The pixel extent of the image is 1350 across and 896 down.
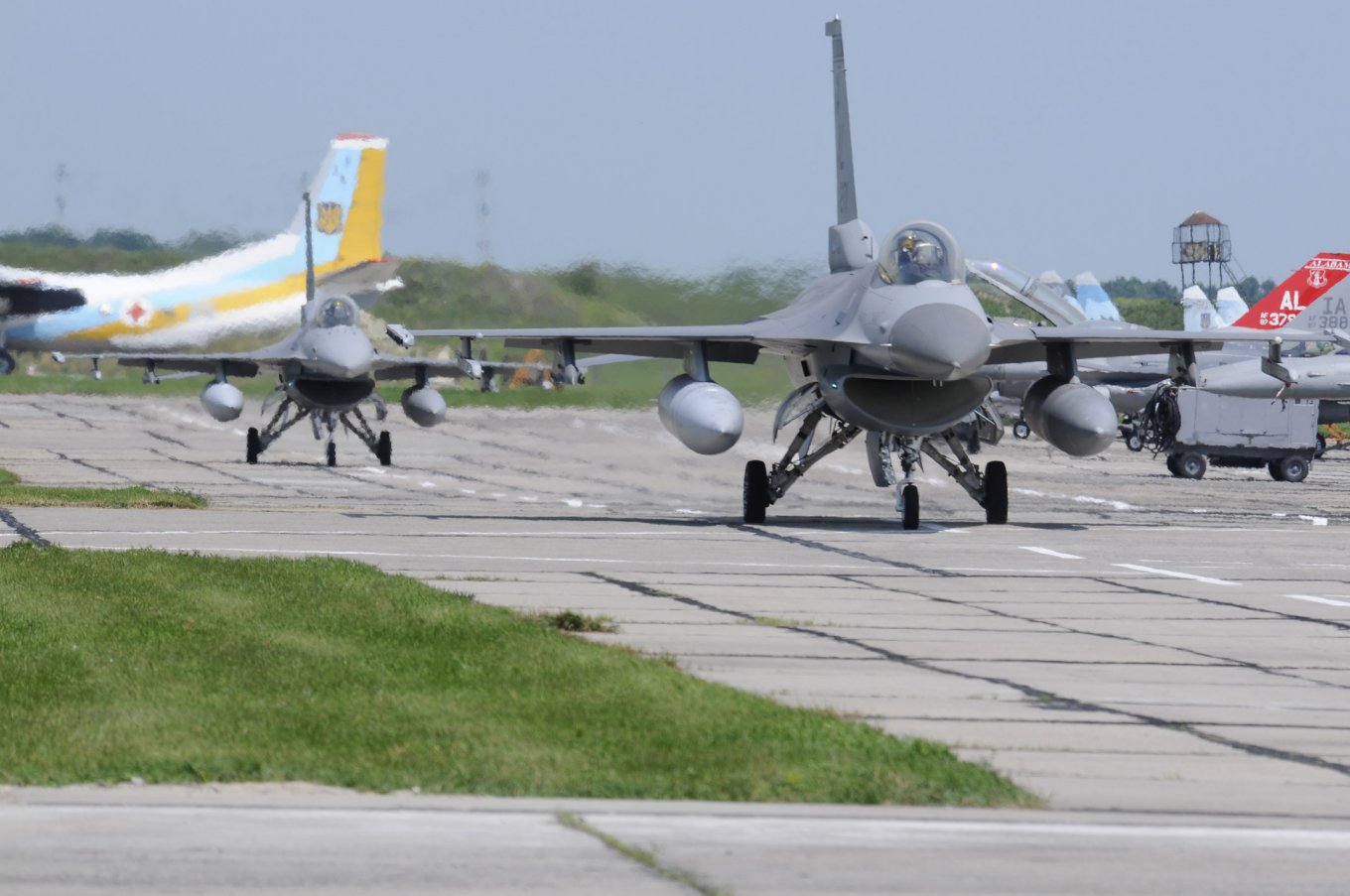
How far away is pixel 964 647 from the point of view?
12312 millimetres

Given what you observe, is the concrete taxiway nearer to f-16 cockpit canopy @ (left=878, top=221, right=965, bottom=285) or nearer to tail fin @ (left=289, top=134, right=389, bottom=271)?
f-16 cockpit canopy @ (left=878, top=221, right=965, bottom=285)

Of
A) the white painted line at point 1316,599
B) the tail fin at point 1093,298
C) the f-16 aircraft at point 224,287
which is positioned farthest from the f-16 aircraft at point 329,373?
the tail fin at point 1093,298

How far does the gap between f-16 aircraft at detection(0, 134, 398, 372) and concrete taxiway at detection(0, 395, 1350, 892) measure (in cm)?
1494

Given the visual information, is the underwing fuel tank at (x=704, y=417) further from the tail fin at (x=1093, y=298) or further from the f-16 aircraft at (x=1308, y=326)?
the tail fin at (x=1093, y=298)

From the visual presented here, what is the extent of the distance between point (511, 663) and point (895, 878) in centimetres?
472

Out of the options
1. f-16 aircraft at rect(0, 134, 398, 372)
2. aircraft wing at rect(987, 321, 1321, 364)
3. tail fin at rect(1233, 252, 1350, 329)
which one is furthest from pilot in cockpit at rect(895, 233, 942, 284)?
tail fin at rect(1233, 252, 1350, 329)

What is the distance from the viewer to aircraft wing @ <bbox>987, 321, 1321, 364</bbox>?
2339 cm

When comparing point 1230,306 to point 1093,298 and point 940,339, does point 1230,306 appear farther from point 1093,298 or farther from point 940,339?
point 940,339

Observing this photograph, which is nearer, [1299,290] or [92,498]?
[92,498]

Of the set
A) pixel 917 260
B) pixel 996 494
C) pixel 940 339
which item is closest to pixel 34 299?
pixel 996 494

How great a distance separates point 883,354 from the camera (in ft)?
70.5

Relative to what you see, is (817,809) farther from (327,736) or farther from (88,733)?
(88,733)

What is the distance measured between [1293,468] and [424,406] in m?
18.5

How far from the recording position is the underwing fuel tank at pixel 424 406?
39906 mm
